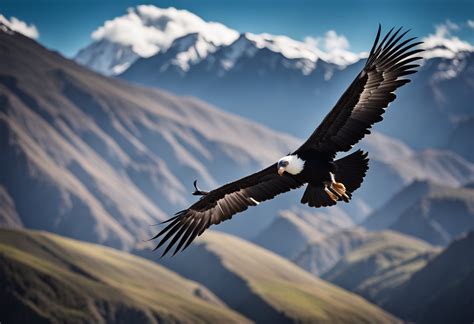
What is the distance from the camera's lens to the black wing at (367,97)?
2219cm

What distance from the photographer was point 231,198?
2675cm

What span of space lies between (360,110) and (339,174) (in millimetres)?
2785

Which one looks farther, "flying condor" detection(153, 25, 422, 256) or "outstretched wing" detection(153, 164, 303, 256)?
"outstretched wing" detection(153, 164, 303, 256)

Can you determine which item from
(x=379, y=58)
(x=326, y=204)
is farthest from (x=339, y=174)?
(x=379, y=58)

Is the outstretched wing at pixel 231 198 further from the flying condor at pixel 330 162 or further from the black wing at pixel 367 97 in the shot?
the black wing at pixel 367 97

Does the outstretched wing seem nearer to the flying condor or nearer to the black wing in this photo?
the flying condor

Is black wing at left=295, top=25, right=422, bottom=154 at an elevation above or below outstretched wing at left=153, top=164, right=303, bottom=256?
above

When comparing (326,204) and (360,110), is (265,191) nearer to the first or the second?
(326,204)

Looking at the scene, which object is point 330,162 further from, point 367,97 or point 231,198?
point 231,198

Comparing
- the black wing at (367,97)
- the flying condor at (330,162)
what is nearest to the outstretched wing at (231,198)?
the flying condor at (330,162)

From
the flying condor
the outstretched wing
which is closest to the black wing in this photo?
the flying condor

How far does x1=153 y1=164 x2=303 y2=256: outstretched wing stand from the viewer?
25.2 m

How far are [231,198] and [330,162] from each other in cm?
434

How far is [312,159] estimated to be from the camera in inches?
968
